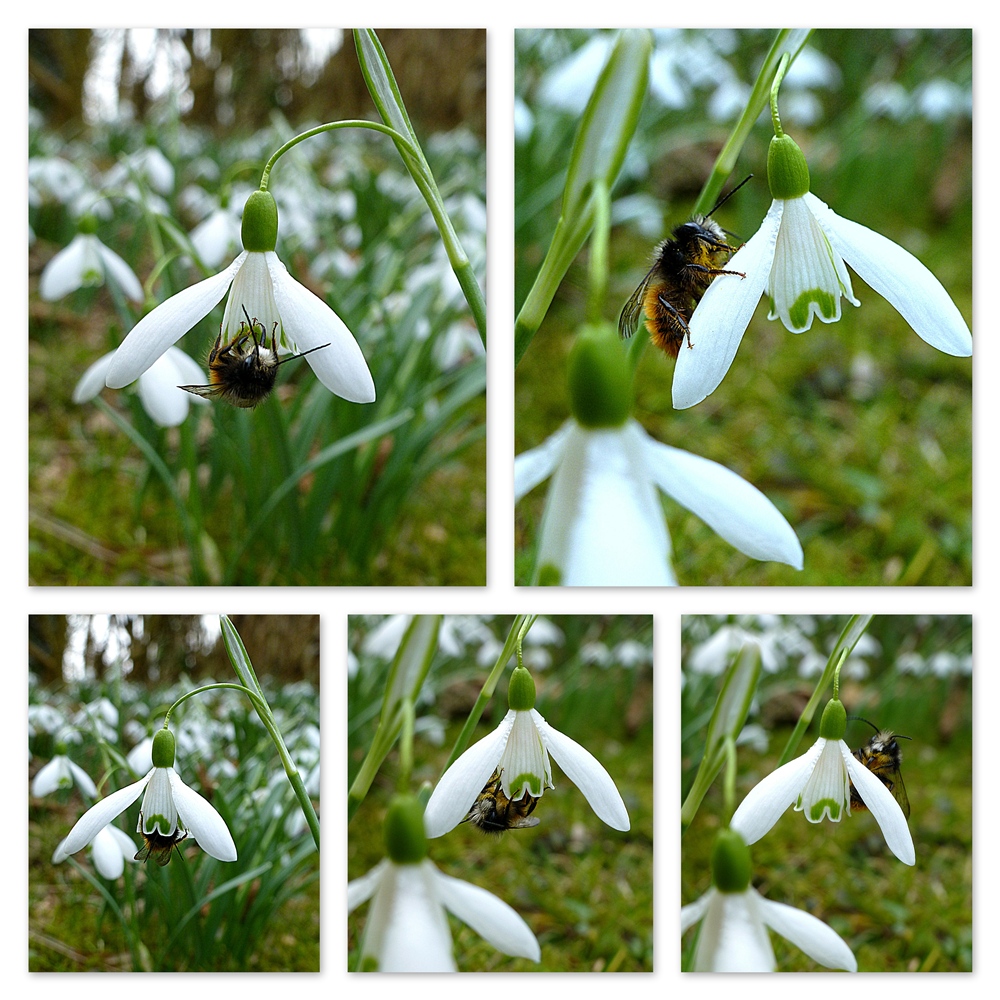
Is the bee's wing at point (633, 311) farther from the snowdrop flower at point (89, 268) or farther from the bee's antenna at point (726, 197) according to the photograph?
the snowdrop flower at point (89, 268)

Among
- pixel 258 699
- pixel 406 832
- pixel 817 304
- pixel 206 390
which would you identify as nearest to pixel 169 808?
pixel 258 699

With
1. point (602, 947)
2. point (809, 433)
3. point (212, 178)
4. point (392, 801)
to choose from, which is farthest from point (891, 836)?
point (212, 178)

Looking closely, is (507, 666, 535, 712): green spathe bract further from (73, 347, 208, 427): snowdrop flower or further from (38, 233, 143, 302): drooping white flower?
(38, 233, 143, 302): drooping white flower

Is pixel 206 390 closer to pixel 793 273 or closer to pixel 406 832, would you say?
pixel 406 832

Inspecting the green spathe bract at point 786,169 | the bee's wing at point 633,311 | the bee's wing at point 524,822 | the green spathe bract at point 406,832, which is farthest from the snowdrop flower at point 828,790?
the green spathe bract at point 786,169
